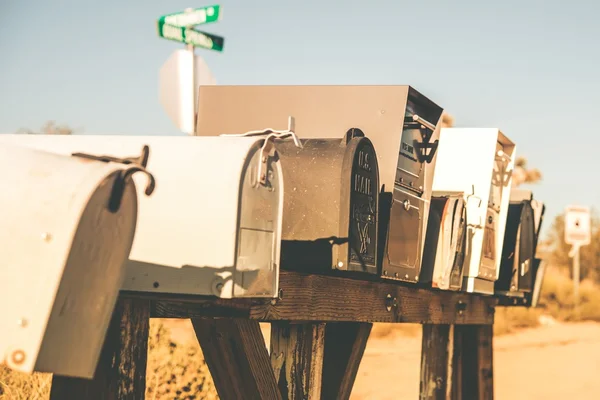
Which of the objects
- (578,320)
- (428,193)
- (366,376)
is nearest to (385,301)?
(428,193)

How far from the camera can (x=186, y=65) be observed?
559 cm

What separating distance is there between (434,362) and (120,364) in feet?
12.9

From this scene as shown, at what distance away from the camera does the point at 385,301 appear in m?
4.14

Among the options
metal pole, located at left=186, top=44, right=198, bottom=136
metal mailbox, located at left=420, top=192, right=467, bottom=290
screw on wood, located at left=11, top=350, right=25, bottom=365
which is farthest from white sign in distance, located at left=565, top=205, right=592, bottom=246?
screw on wood, located at left=11, top=350, right=25, bottom=365

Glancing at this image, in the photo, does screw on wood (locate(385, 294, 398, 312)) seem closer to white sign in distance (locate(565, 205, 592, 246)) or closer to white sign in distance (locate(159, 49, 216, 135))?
white sign in distance (locate(159, 49, 216, 135))

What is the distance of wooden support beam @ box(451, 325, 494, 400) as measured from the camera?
644cm

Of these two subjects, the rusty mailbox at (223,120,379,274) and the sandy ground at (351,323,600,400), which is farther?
the sandy ground at (351,323,600,400)

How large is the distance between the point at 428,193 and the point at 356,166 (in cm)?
110

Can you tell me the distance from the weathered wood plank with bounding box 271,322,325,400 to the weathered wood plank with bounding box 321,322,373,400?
0.38 meters

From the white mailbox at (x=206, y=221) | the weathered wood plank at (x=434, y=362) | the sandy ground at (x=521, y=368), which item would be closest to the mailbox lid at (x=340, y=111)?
the white mailbox at (x=206, y=221)

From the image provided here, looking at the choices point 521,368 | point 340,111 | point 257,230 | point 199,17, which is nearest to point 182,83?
point 199,17

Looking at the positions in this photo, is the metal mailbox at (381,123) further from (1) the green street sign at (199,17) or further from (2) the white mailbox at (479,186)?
(1) the green street sign at (199,17)

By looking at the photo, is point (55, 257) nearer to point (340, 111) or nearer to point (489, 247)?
point (340, 111)

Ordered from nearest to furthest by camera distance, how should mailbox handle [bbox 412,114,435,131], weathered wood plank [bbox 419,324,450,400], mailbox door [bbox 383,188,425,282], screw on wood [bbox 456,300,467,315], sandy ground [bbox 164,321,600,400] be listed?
mailbox door [bbox 383,188,425,282] < mailbox handle [bbox 412,114,435,131] < screw on wood [bbox 456,300,467,315] < weathered wood plank [bbox 419,324,450,400] < sandy ground [bbox 164,321,600,400]
